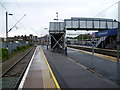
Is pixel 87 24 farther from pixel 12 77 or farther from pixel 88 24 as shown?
pixel 12 77

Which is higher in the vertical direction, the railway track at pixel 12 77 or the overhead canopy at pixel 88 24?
the overhead canopy at pixel 88 24

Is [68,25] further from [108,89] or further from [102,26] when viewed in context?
[108,89]

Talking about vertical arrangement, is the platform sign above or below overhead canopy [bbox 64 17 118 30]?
below

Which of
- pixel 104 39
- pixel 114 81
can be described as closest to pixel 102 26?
pixel 104 39

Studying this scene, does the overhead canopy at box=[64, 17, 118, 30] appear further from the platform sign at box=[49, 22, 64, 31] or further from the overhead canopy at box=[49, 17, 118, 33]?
the platform sign at box=[49, 22, 64, 31]

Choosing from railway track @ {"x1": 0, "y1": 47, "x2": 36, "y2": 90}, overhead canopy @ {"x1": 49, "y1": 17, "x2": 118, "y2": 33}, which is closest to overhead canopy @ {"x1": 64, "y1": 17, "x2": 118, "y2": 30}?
overhead canopy @ {"x1": 49, "y1": 17, "x2": 118, "y2": 33}

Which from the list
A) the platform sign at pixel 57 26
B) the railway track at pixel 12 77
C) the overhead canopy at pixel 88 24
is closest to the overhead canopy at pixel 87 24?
the overhead canopy at pixel 88 24

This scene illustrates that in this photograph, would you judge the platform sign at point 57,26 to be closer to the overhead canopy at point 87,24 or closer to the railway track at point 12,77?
the overhead canopy at point 87,24

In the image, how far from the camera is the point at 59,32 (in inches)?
1137

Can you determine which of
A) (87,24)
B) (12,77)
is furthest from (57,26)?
(12,77)

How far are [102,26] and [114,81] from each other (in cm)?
3275

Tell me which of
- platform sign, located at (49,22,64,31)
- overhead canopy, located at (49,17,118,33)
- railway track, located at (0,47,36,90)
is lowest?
railway track, located at (0,47,36,90)

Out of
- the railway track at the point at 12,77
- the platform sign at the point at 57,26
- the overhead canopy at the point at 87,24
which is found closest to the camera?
the railway track at the point at 12,77

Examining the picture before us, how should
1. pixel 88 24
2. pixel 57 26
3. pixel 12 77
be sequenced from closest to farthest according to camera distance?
pixel 12 77
pixel 57 26
pixel 88 24
